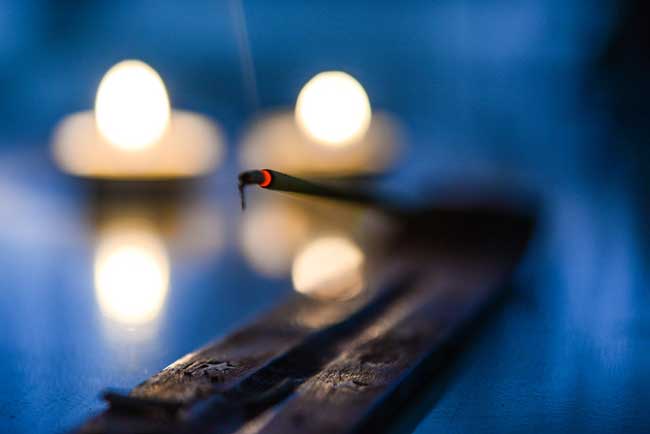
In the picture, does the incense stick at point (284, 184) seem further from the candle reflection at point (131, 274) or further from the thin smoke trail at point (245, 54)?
the thin smoke trail at point (245, 54)

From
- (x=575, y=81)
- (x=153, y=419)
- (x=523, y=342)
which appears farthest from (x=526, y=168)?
(x=153, y=419)

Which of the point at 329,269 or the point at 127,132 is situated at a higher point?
the point at 127,132

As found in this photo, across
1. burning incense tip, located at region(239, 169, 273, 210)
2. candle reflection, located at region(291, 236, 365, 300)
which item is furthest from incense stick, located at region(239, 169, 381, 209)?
candle reflection, located at region(291, 236, 365, 300)

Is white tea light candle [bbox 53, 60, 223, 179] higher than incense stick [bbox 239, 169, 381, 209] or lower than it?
higher

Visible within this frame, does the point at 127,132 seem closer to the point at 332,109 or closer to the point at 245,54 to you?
the point at 332,109

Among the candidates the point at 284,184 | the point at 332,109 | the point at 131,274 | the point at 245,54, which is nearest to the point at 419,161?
the point at 332,109

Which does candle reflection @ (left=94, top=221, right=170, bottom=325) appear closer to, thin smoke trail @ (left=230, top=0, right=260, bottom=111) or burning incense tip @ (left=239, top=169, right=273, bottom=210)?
burning incense tip @ (left=239, top=169, right=273, bottom=210)

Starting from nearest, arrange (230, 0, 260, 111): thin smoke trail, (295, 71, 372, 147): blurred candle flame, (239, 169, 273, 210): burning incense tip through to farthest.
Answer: (239, 169, 273, 210): burning incense tip, (295, 71, 372, 147): blurred candle flame, (230, 0, 260, 111): thin smoke trail
